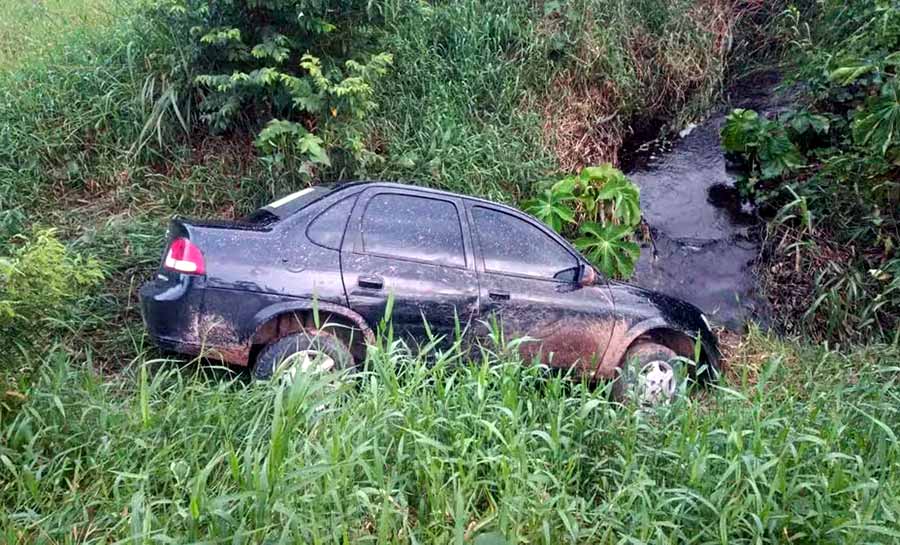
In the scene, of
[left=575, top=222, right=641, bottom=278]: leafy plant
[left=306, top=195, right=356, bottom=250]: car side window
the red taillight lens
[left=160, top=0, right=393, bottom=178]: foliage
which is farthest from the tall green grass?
[left=160, top=0, right=393, bottom=178]: foliage

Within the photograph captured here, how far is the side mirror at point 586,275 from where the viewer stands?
4.81 m

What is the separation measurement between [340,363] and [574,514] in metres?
1.71

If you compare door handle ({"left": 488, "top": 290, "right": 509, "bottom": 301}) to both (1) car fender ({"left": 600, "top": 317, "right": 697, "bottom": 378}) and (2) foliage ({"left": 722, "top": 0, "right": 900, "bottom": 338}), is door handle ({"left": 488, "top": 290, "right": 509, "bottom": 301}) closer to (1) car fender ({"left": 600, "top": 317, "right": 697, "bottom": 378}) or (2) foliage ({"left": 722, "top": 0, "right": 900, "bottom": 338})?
(1) car fender ({"left": 600, "top": 317, "right": 697, "bottom": 378})

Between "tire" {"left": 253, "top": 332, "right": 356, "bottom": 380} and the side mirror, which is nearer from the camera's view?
"tire" {"left": 253, "top": 332, "right": 356, "bottom": 380}

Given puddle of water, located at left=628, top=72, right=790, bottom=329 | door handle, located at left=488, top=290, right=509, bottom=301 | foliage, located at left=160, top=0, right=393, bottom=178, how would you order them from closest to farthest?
door handle, located at left=488, top=290, right=509, bottom=301 < foliage, located at left=160, top=0, right=393, bottom=178 < puddle of water, located at left=628, top=72, right=790, bottom=329

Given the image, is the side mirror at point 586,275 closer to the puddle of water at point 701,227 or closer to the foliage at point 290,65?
the puddle of water at point 701,227

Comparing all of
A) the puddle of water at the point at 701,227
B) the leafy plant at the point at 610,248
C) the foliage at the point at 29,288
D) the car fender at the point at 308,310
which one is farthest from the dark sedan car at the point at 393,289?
the puddle of water at the point at 701,227

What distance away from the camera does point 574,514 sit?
9.23ft

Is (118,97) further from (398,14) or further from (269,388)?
(269,388)

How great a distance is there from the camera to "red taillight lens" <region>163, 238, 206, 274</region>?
3971 mm

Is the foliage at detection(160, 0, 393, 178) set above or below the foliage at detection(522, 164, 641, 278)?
above

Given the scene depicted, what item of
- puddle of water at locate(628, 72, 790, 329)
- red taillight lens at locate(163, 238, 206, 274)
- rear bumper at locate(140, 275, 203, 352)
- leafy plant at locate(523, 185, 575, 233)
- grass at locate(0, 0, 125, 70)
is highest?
grass at locate(0, 0, 125, 70)

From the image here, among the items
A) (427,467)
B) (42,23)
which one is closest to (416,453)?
(427,467)

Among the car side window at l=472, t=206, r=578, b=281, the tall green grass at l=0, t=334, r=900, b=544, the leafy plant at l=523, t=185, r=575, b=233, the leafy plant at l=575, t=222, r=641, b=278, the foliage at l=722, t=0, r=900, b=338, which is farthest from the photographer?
the leafy plant at l=523, t=185, r=575, b=233
